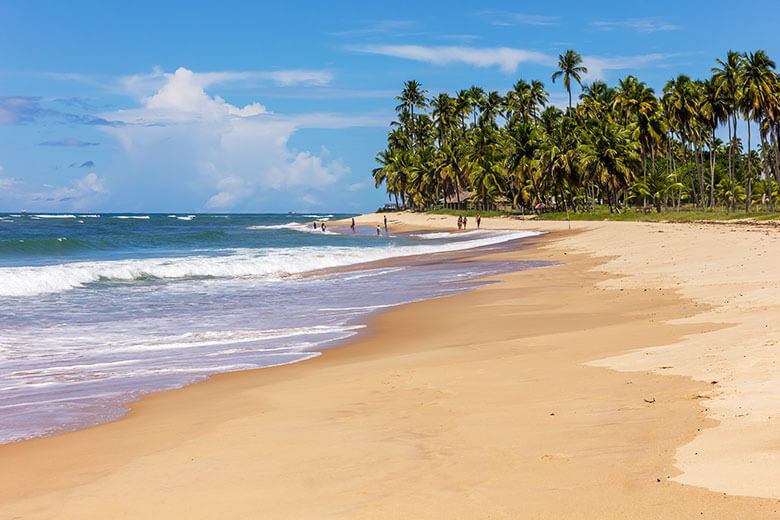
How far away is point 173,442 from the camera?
19.7ft

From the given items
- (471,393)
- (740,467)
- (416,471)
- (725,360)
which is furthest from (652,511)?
(725,360)

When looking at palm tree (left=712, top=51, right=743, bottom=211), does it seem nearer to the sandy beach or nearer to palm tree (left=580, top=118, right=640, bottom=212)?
palm tree (left=580, top=118, right=640, bottom=212)

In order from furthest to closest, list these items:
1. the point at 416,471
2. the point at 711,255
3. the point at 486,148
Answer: the point at 486,148, the point at 711,255, the point at 416,471

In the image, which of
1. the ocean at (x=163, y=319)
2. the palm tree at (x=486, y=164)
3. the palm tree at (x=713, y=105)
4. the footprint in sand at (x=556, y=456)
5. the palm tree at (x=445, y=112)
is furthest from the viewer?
the palm tree at (x=445, y=112)

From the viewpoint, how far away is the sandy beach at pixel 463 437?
4082 mm

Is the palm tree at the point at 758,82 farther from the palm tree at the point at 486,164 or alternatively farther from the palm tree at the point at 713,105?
the palm tree at the point at 486,164

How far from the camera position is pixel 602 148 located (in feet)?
214

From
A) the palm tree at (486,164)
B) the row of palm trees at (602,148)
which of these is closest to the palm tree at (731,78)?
the row of palm trees at (602,148)

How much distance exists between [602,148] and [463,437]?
64434 millimetres

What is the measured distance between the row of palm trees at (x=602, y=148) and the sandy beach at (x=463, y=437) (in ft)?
169

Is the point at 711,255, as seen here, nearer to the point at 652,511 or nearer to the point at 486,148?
the point at 652,511

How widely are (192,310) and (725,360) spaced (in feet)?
42.6

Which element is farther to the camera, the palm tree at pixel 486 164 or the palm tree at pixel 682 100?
the palm tree at pixel 486 164

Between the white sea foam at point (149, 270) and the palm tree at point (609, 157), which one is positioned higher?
the palm tree at point (609, 157)
